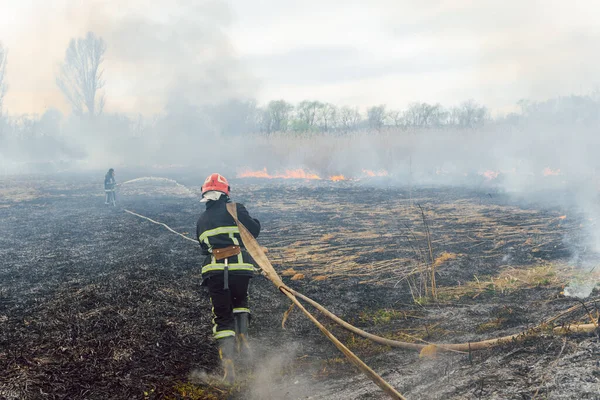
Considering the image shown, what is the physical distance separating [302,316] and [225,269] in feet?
6.07

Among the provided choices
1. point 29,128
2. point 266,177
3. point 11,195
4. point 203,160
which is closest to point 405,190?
point 266,177

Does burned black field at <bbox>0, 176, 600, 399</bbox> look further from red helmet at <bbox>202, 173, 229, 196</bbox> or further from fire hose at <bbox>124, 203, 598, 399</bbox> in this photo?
red helmet at <bbox>202, 173, 229, 196</bbox>

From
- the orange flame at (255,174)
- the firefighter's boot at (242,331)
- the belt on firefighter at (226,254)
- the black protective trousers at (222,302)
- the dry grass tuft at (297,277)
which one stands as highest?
the orange flame at (255,174)

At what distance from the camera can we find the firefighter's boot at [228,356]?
3864mm

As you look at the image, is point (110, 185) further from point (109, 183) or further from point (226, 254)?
point (226, 254)

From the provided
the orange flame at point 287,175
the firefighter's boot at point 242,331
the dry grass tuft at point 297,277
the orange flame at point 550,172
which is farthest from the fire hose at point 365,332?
the orange flame at point 287,175

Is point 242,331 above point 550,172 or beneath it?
beneath

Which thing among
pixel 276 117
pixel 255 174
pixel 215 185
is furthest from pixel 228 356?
pixel 276 117

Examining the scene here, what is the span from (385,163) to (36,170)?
30.4 metres

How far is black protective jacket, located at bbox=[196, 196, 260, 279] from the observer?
A: 409 cm

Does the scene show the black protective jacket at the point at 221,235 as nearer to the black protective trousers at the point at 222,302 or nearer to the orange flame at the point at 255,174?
the black protective trousers at the point at 222,302

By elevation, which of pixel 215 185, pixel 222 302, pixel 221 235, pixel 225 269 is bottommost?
pixel 222 302

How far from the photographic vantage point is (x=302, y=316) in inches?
216

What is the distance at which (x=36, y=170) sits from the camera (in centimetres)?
3688
